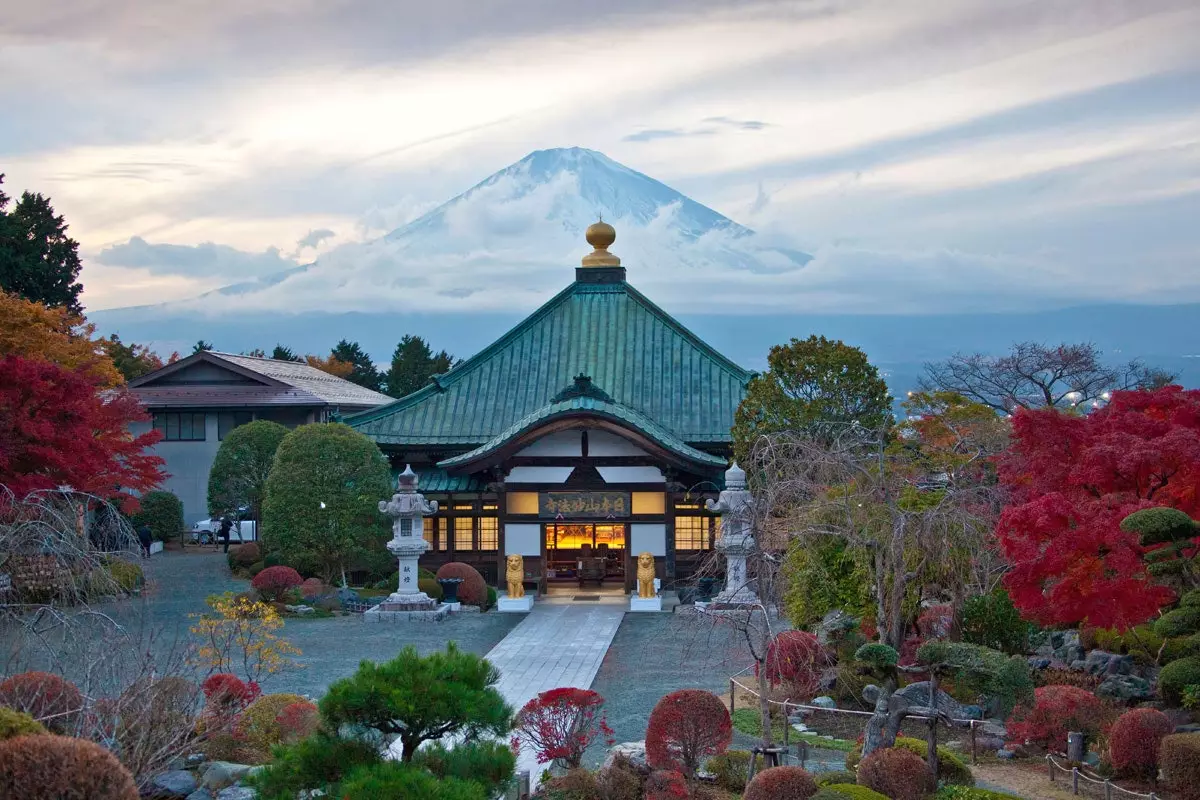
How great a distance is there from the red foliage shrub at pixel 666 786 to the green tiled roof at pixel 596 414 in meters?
16.5

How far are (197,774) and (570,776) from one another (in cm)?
417

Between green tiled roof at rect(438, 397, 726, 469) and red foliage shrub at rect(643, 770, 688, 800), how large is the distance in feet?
54.1

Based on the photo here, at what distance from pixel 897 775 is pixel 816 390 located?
15956 mm

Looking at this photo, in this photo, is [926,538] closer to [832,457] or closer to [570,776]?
[832,457]

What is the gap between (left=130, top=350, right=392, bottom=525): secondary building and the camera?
4341 centimetres

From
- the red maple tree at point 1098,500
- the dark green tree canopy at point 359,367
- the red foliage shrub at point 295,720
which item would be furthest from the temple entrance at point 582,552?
the dark green tree canopy at point 359,367

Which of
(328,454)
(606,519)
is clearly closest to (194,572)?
(328,454)

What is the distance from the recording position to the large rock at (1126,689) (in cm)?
1600

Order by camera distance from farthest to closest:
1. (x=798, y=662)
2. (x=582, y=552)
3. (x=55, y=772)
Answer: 1. (x=582, y=552)
2. (x=798, y=662)
3. (x=55, y=772)

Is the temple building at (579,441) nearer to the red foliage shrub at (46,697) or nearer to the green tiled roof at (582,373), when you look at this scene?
the green tiled roof at (582,373)

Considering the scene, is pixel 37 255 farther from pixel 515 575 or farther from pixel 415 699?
pixel 415 699

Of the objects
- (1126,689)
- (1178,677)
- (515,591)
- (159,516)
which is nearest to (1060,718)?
(1178,677)

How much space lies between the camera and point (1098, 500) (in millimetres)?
16609

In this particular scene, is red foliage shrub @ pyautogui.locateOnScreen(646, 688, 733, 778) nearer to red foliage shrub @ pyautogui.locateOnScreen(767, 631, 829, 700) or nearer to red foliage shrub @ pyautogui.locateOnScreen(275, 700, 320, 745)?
red foliage shrub @ pyautogui.locateOnScreen(275, 700, 320, 745)
